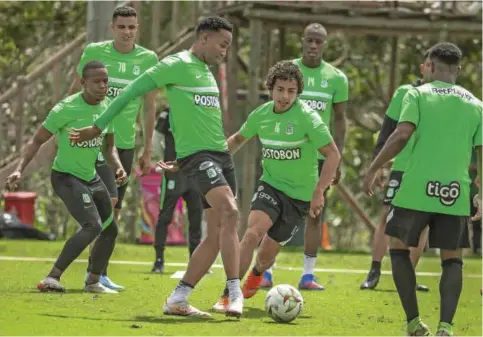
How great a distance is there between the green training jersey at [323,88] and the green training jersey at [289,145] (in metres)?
2.34

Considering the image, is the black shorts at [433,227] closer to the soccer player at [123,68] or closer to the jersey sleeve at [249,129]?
the jersey sleeve at [249,129]

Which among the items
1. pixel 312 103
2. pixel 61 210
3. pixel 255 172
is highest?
pixel 312 103

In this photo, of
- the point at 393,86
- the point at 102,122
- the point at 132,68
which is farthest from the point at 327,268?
the point at 393,86

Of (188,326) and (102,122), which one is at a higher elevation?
(102,122)

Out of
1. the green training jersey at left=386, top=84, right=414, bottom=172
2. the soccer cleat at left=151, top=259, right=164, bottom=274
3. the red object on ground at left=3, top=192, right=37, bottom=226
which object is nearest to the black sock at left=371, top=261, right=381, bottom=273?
the green training jersey at left=386, top=84, right=414, bottom=172

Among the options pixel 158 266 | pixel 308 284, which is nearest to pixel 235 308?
pixel 308 284

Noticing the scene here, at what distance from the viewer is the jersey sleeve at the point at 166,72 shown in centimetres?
1004

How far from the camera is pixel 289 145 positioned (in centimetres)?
1119

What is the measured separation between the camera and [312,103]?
13664mm

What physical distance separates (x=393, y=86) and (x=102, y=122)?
15.9 m

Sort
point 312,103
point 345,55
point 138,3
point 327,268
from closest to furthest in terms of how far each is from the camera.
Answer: point 312,103 < point 327,268 < point 138,3 < point 345,55

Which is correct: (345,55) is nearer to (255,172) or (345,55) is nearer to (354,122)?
(354,122)

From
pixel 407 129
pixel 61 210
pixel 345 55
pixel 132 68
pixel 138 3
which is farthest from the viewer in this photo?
pixel 345 55

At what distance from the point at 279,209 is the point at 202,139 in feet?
4.37
